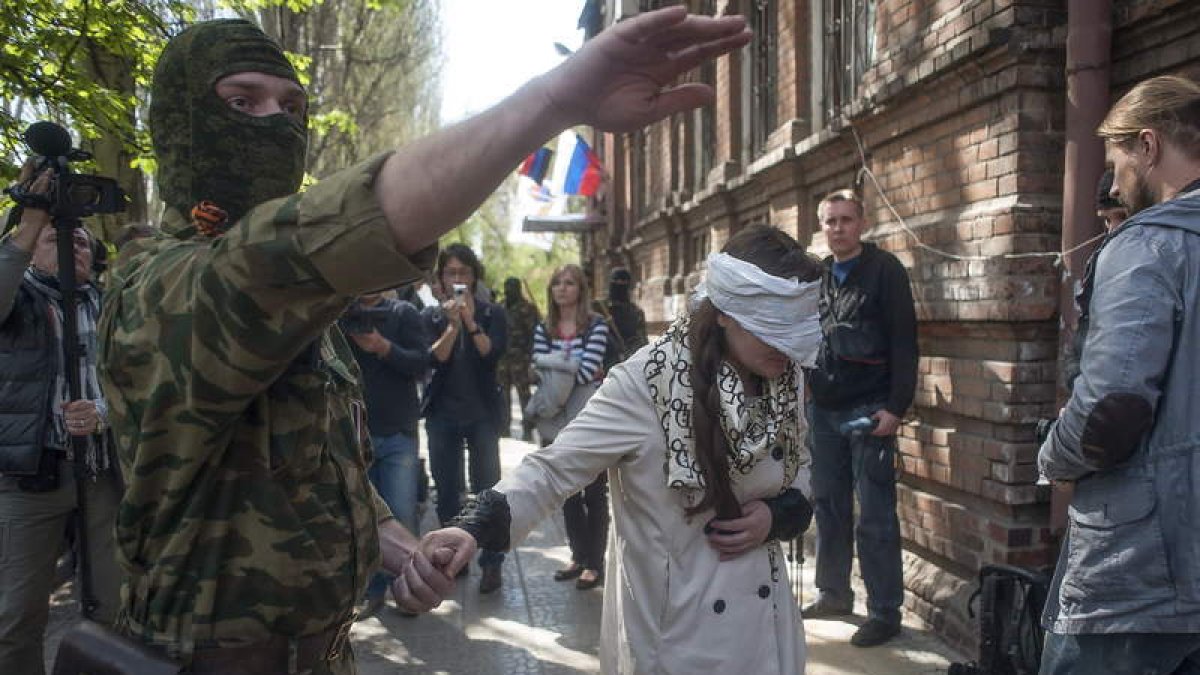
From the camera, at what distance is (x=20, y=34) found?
4.92m

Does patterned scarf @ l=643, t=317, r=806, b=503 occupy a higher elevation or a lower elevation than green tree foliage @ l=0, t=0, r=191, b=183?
lower

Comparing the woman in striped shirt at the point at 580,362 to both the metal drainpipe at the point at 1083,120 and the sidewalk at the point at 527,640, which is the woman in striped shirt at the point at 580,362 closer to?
the sidewalk at the point at 527,640

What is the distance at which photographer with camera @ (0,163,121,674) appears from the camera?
3.36m

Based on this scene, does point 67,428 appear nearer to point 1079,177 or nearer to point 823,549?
point 823,549

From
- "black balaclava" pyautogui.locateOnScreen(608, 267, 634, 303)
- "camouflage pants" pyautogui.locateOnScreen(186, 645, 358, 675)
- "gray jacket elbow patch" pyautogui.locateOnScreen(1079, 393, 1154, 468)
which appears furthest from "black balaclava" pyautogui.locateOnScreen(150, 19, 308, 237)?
"black balaclava" pyautogui.locateOnScreen(608, 267, 634, 303)

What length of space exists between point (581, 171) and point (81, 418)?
14400 millimetres

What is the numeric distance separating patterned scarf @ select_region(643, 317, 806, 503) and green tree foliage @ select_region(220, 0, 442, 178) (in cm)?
1229

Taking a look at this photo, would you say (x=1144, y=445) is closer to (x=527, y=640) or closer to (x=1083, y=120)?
(x=1083, y=120)

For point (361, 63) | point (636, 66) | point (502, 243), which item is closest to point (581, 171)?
point (361, 63)

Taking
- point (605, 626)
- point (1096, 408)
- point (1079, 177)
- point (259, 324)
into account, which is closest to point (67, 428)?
point (605, 626)

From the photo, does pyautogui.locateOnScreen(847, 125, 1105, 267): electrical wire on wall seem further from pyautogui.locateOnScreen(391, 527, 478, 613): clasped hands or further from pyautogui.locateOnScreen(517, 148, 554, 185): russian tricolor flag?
pyautogui.locateOnScreen(517, 148, 554, 185): russian tricolor flag

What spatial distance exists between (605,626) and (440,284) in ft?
12.8

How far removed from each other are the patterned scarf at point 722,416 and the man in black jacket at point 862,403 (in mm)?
2227

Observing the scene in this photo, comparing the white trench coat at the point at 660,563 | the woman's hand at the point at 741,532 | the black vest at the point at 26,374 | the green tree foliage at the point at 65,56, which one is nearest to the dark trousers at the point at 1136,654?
the white trench coat at the point at 660,563
